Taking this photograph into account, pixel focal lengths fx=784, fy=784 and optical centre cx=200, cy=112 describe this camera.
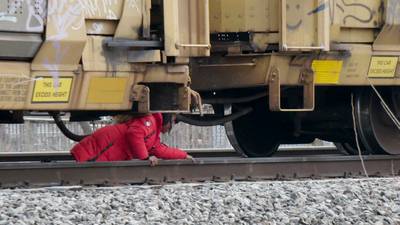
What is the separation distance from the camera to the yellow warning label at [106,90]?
7.65 m

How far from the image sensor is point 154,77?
7.97 m

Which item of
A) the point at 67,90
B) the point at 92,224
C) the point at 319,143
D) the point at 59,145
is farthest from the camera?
the point at 319,143

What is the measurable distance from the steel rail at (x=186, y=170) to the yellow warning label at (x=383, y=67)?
101 centimetres

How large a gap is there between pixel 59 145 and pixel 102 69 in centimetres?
920

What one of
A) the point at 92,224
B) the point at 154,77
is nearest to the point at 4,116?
the point at 154,77

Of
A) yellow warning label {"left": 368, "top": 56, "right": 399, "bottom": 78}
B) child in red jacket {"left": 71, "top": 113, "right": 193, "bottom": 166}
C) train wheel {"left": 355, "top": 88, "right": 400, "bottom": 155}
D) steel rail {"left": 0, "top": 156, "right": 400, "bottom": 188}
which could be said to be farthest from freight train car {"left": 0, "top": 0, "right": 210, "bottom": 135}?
train wheel {"left": 355, "top": 88, "right": 400, "bottom": 155}

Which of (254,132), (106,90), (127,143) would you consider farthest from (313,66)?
(106,90)

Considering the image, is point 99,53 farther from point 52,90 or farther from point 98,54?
point 52,90

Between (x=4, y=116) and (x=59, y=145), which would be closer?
(x=4, y=116)

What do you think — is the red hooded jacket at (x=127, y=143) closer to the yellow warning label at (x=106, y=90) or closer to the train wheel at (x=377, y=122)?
the yellow warning label at (x=106, y=90)

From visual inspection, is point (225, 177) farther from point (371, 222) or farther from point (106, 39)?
point (371, 222)

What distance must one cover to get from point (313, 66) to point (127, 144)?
2.35 meters

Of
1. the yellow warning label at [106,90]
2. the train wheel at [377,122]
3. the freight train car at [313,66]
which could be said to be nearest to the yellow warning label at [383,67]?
the freight train car at [313,66]

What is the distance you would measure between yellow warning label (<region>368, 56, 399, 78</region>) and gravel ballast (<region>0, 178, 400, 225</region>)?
2.49 meters
